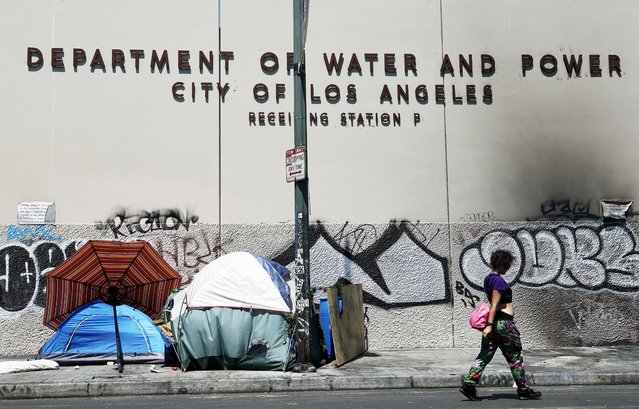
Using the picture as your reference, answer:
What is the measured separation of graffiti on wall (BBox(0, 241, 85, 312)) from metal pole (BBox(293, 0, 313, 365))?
169 inches

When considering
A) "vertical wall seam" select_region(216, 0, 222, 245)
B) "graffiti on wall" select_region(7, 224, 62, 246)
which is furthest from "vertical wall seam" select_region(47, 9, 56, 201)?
"vertical wall seam" select_region(216, 0, 222, 245)

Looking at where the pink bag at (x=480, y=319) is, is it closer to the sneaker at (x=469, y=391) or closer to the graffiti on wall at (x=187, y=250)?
the sneaker at (x=469, y=391)

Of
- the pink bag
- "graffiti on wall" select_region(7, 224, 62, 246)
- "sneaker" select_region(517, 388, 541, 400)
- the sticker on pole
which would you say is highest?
the sticker on pole

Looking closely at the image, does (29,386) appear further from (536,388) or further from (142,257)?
(536,388)

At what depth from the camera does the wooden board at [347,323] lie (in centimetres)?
991

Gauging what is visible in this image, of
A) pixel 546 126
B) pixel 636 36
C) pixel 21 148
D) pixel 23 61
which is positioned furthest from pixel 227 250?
pixel 636 36

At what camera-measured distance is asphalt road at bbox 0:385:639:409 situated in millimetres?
7805

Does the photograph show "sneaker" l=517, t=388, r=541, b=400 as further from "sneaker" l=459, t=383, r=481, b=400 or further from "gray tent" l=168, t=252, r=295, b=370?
"gray tent" l=168, t=252, r=295, b=370

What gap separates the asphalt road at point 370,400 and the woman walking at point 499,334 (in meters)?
0.24

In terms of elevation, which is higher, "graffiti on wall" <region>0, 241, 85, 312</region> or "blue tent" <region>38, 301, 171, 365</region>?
"graffiti on wall" <region>0, 241, 85, 312</region>

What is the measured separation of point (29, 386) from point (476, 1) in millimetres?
9630

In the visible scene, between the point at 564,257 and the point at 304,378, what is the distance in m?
5.72

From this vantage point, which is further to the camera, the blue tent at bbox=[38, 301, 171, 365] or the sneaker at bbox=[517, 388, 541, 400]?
the blue tent at bbox=[38, 301, 171, 365]

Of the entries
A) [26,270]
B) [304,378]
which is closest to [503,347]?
[304,378]
